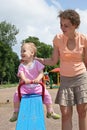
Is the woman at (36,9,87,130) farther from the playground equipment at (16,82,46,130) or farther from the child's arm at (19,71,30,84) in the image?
the child's arm at (19,71,30,84)

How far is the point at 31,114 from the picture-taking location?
5.09 metres

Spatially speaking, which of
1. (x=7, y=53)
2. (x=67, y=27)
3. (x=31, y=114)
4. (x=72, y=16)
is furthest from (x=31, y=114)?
(x=7, y=53)

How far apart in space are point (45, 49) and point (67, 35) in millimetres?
74299

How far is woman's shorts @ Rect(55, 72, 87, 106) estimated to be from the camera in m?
5.09

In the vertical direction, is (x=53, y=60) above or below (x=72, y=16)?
below

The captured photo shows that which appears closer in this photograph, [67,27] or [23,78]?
[67,27]

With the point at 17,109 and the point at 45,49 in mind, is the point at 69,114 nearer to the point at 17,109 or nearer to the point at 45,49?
the point at 17,109

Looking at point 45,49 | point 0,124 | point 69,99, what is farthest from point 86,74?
point 45,49

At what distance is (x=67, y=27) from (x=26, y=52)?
658 mm

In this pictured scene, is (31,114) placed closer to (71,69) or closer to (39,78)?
(39,78)

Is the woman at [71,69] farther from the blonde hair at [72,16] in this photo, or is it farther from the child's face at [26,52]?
the child's face at [26,52]

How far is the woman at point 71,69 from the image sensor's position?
16.6 ft

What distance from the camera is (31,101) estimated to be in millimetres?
5129

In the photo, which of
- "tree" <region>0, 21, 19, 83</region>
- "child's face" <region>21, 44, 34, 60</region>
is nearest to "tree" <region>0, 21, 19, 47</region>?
"tree" <region>0, 21, 19, 83</region>
